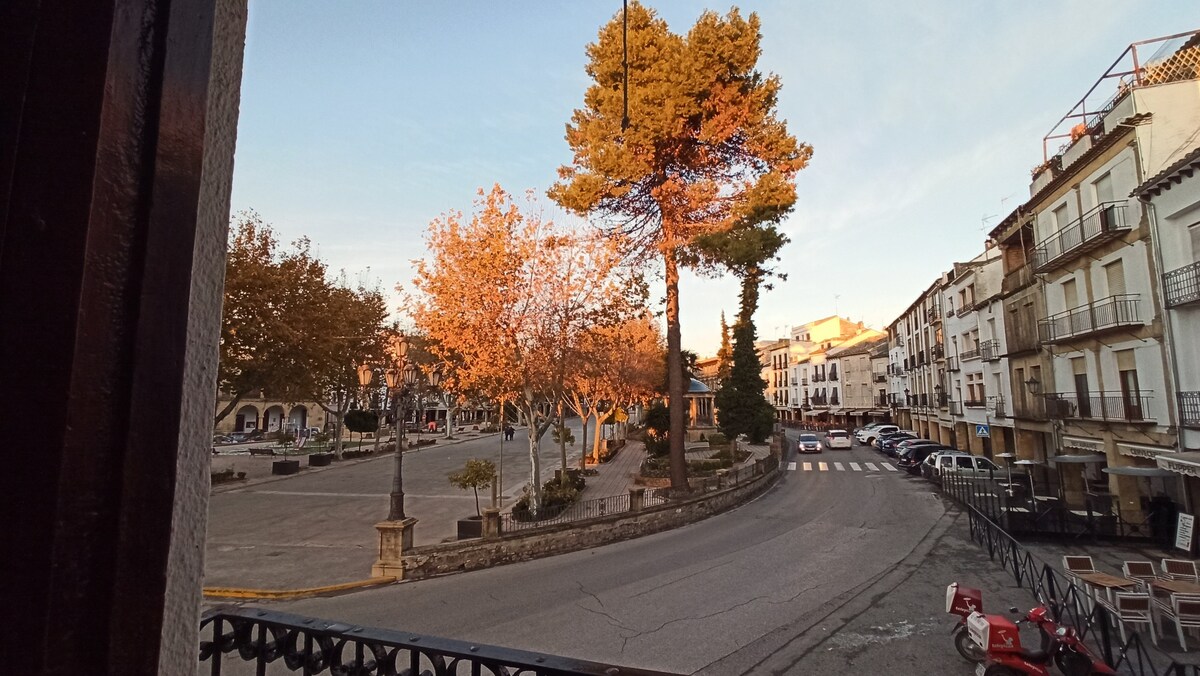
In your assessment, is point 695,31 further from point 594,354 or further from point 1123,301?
point 1123,301

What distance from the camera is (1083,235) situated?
17.8 meters

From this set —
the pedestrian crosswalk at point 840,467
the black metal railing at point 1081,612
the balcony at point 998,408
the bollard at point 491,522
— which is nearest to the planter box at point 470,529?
the bollard at point 491,522

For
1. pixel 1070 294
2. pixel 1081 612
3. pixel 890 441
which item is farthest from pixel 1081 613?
pixel 890 441

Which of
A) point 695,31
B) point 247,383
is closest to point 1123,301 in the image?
point 695,31

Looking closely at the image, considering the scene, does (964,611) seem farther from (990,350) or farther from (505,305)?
(990,350)

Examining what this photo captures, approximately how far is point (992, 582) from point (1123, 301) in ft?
34.4

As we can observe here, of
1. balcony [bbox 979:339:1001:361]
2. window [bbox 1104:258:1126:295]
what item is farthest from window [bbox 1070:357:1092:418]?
balcony [bbox 979:339:1001:361]

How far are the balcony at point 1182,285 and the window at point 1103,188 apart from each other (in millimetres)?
3686

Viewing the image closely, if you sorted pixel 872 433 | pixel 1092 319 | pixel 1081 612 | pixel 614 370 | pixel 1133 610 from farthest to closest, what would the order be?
pixel 872 433 → pixel 614 370 → pixel 1092 319 → pixel 1081 612 → pixel 1133 610

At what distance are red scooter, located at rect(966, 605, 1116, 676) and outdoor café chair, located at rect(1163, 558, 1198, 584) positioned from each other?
11.6 feet

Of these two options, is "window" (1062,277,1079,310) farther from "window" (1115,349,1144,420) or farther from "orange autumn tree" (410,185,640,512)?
"orange autumn tree" (410,185,640,512)

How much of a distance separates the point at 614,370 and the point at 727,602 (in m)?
15.4

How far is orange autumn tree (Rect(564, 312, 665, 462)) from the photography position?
1742 cm

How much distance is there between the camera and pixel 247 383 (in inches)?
908
